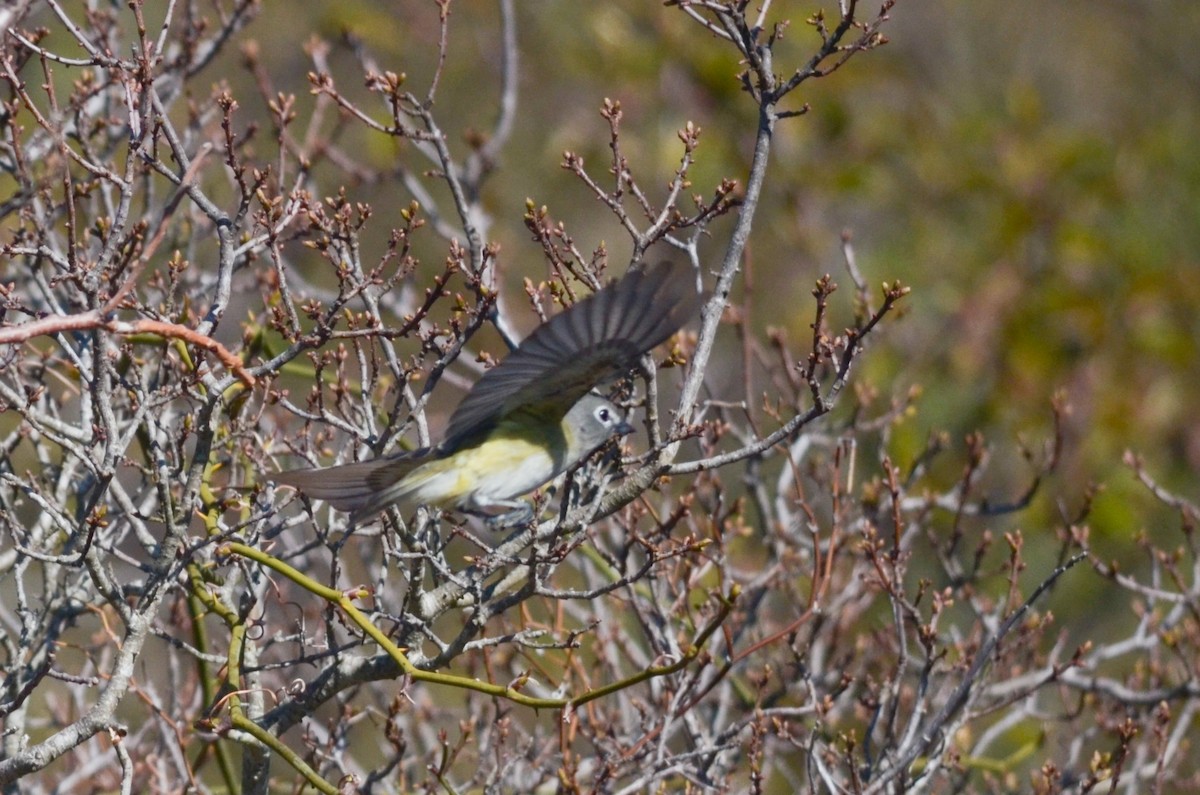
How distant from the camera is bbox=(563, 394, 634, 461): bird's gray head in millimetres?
3758

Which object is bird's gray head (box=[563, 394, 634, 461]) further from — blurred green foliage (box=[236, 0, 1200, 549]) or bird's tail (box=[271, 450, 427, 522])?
blurred green foliage (box=[236, 0, 1200, 549])

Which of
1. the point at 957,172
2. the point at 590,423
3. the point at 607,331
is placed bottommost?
the point at 607,331

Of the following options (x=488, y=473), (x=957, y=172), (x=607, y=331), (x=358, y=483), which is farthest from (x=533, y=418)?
(x=957, y=172)

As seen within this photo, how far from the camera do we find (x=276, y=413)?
4734 millimetres

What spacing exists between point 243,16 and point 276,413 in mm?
1352

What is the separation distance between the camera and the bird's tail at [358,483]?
3205mm

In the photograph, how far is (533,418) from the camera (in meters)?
4.10

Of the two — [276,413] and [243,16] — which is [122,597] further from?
[243,16]

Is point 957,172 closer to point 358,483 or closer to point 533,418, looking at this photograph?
point 533,418

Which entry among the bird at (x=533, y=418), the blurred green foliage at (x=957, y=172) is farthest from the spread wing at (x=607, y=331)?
the blurred green foliage at (x=957, y=172)

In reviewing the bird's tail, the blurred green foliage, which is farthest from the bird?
the blurred green foliage

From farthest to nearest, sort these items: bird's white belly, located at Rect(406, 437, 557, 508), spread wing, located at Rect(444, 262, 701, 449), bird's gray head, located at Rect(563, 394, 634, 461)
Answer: bird's white belly, located at Rect(406, 437, 557, 508) < bird's gray head, located at Rect(563, 394, 634, 461) < spread wing, located at Rect(444, 262, 701, 449)

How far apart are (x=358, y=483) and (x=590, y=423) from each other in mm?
797

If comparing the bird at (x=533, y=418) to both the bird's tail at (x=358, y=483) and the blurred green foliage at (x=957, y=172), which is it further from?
the blurred green foliage at (x=957, y=172)
